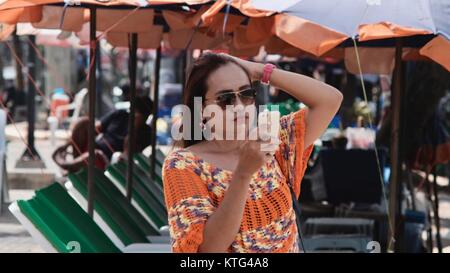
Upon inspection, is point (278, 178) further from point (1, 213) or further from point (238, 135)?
point (1, 213)

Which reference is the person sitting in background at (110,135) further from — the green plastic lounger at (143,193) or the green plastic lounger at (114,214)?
the green plastic lounger at (114,214)

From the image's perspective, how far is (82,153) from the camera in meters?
11.4

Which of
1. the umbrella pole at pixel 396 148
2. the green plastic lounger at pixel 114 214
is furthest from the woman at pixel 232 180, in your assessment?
the umbrella pole at pixel 396 148

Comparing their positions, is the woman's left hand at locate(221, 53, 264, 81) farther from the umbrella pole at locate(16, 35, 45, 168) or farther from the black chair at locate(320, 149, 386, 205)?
the umbrella pole at locate(16, 35, 45, 168)

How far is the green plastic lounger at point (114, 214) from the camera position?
278 inches

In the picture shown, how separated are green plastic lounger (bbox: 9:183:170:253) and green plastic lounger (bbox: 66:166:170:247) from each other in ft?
1.22

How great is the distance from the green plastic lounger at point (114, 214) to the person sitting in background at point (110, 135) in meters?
2.89

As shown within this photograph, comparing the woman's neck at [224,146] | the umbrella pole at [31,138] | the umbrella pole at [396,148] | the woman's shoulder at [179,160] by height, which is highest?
the woman's neck at [224,146]

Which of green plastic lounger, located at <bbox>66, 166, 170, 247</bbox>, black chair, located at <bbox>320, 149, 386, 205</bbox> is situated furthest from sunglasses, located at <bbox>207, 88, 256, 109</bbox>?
black chair, located at <bbox>320, 149, 386, 205</bbox>

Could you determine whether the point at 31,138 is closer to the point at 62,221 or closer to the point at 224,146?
the point at 62,221

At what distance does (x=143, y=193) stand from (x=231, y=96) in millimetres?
5911

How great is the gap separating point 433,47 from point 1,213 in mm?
6124

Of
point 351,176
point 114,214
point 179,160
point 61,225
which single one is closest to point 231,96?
point 179,160

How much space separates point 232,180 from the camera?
296 cm
